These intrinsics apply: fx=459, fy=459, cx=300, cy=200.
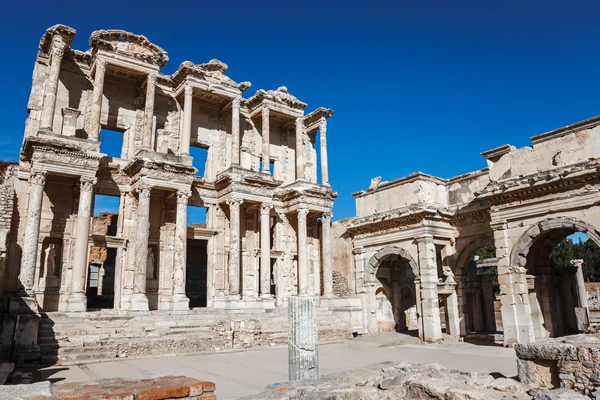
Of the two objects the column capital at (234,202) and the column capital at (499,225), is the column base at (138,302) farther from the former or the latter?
the column capital at (499,225)

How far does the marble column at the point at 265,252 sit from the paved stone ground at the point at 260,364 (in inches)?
206

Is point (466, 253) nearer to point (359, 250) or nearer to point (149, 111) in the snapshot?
point (359, 250)

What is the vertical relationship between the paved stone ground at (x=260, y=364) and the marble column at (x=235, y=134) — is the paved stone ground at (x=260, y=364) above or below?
below

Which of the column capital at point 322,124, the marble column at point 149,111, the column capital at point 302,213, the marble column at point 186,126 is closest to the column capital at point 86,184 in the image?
the marble column at point 149,111

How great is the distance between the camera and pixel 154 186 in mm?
19141

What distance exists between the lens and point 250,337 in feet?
54.6

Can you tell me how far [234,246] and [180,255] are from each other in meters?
2.50

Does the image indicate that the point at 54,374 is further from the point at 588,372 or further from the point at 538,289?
the point at 538,289

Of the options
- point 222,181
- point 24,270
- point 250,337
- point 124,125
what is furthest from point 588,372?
point 124,125

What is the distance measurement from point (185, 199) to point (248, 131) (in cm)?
712

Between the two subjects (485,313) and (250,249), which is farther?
(250,249)

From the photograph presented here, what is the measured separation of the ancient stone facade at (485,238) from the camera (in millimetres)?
14680

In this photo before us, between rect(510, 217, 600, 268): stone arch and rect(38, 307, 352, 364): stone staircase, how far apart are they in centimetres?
819

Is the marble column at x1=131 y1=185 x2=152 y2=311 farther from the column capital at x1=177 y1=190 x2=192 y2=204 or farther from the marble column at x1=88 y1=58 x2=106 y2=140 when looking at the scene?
the marble column at x1=88 y1=58 x2=106 y2=140
